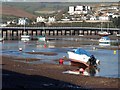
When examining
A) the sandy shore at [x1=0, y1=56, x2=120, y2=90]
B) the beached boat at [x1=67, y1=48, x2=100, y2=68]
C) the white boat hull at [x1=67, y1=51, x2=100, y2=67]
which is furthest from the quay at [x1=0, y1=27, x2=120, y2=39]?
the sandy shore at [x1=0, y1=56, x2=120, y2=90]

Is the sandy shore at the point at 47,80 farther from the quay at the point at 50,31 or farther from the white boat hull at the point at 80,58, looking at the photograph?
the quay at the point at 50,31

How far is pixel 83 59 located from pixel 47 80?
A: 34.1 ft

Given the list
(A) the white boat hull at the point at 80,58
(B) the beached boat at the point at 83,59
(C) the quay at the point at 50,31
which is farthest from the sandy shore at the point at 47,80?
(C) the quay at the point at 50,31

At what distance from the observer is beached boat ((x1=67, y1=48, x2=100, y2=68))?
35.7 meters

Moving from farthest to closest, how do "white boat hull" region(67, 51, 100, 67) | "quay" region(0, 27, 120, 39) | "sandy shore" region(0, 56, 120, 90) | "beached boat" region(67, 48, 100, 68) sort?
"quay" region(0, 27, 120, 39), "white boat hull" region(67, 51, 100, 67), "beached boat" region(67, 48, 100, 68), "sandy shore" region(0, 56, 120, 90)

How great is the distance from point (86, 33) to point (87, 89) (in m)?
90.8

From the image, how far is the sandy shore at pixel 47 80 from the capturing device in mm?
24641

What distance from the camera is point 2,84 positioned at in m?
23.4

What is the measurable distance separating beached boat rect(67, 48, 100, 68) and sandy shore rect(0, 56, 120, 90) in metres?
3.66

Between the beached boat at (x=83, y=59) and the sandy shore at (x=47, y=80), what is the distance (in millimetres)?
3655

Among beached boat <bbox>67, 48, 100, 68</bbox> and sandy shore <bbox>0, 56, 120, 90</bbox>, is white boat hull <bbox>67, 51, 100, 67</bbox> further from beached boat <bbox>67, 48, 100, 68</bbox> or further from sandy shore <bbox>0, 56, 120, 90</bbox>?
sandy shore <bbox>0, 56, 120, 90</bbox>

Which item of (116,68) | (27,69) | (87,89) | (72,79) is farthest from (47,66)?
(87,89)

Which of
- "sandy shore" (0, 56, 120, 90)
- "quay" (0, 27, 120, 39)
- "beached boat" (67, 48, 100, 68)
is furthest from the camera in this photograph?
"quay" (0, 27, 120, 39)

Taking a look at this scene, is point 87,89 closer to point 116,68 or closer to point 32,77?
point 32,77
